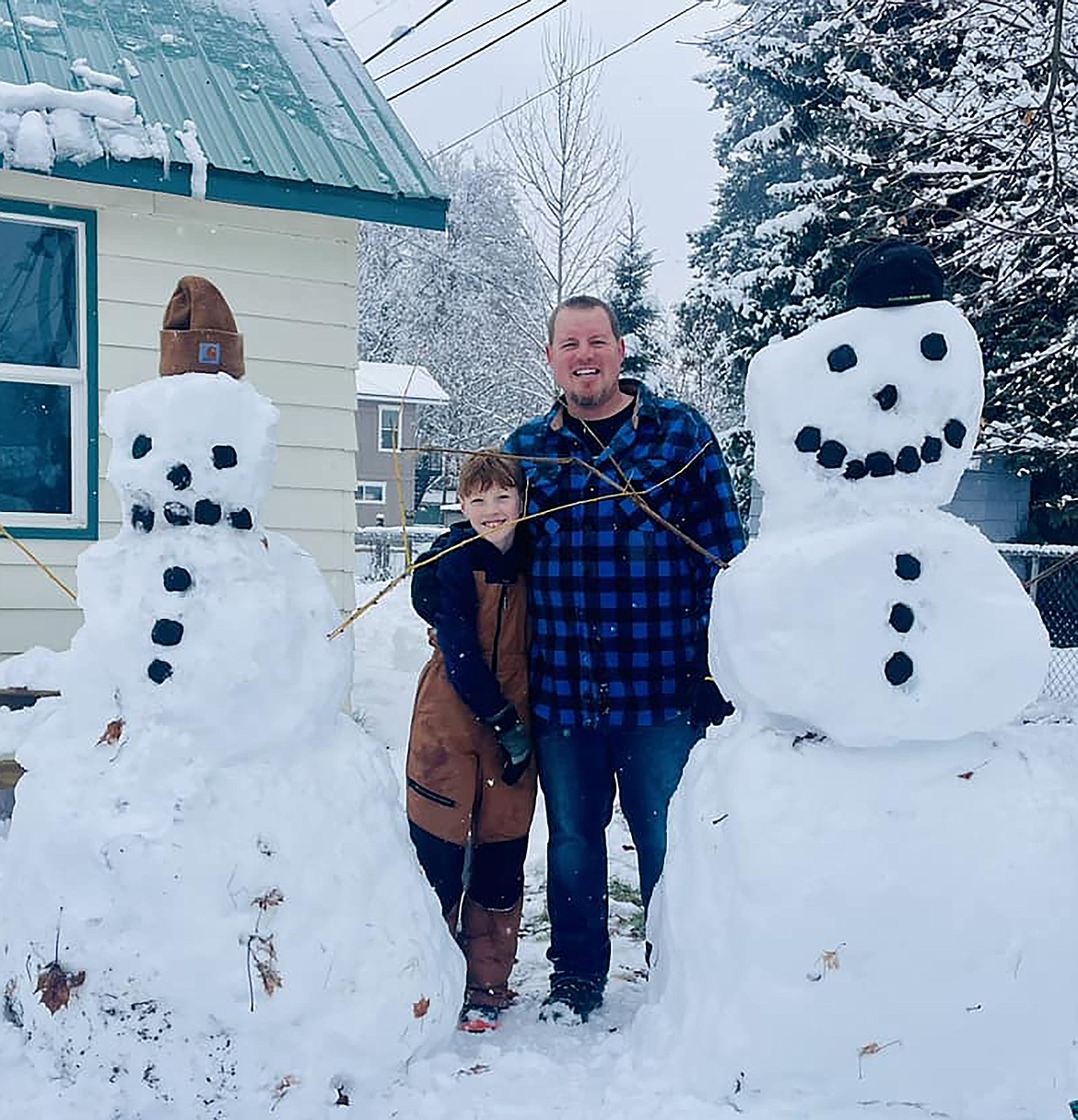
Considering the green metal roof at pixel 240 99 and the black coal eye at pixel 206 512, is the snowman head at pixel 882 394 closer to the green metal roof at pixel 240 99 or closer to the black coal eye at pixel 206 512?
the black coal eye at pixel 206 512

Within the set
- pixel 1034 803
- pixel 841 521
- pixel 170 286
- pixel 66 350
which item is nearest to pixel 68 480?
pixel 66 350

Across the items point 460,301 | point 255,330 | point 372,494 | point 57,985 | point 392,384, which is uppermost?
point 460,301

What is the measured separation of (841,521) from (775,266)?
9614 mm

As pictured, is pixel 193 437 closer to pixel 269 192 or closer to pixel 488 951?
pixel 488 951

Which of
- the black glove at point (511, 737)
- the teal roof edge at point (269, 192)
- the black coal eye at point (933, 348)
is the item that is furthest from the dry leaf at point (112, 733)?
the teal roof edge at point (269, 192)

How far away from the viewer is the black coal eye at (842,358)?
→ 2543 mm

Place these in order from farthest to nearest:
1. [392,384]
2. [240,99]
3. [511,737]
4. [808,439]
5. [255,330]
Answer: [392,384] < [255,330] < [240,99] < [511,737] < [808,439]

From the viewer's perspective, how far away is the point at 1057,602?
11.5 metres

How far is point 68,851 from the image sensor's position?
8.38ft

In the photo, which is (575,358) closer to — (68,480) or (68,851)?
(68,851)

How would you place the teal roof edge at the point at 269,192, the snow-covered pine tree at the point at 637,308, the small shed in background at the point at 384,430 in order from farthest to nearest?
the small shed in background at the point at 384,430 < the snow-covered pine tree at the point at 637,308 < the teal roof edge at the point at 269,192

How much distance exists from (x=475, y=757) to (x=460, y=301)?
2504 cm

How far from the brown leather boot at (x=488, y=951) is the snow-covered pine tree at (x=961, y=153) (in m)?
4.27

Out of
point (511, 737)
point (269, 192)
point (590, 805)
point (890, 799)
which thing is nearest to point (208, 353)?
point (511, 737)
